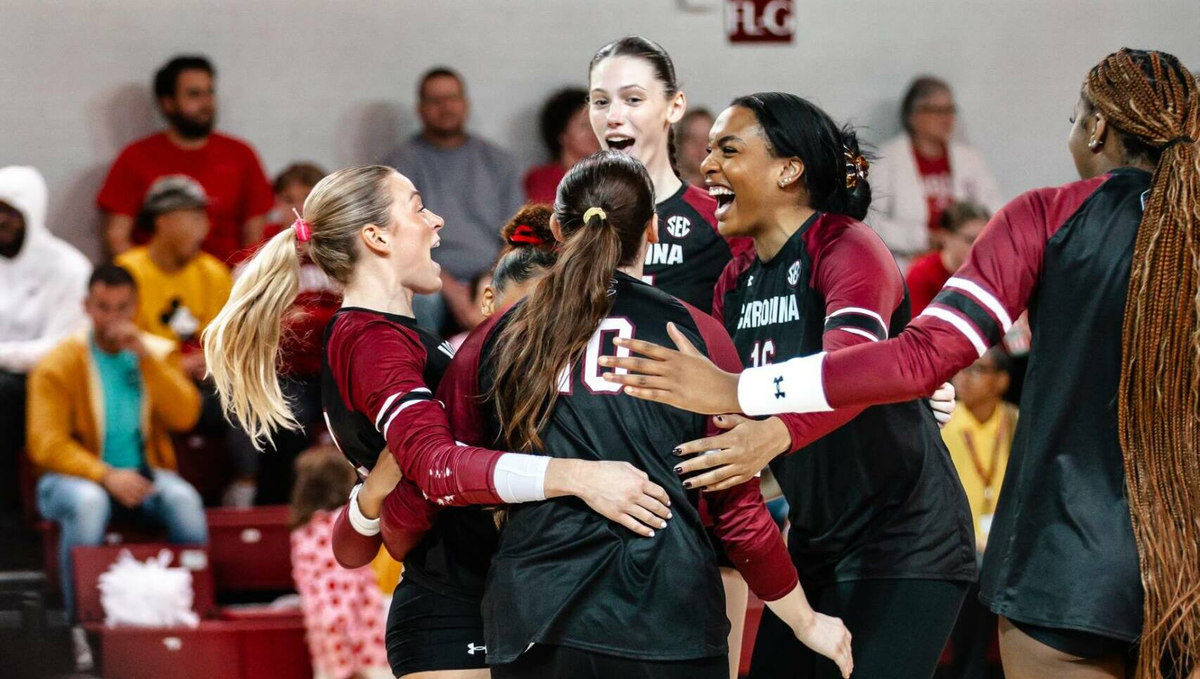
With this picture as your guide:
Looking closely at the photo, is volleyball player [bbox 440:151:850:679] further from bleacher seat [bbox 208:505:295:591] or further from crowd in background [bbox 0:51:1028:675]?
bleacher seat [bbox 208:505:295:591]

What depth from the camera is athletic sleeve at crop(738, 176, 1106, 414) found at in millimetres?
2408

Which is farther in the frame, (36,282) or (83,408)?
(36,282)

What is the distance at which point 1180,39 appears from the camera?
8.13m

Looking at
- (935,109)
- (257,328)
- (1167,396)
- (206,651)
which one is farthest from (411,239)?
(935,109)

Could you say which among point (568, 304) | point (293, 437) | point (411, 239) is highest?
point (411, 239)

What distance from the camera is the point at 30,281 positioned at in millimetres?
6047

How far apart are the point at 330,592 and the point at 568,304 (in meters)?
2.91

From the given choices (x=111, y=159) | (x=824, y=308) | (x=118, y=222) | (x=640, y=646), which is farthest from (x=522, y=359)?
(x=111, y=159)

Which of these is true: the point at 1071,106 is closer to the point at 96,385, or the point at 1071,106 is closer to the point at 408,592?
the point at 96,385

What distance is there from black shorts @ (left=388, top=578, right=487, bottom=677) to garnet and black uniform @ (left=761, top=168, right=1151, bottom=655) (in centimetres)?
90

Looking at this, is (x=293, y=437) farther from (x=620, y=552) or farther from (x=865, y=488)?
(x=620, y=552)

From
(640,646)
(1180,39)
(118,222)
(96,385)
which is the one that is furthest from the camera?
(1180,39)

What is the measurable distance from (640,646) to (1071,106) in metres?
6.72

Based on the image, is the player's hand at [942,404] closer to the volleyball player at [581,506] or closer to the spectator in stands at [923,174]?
the volleyball player at [581,506]
